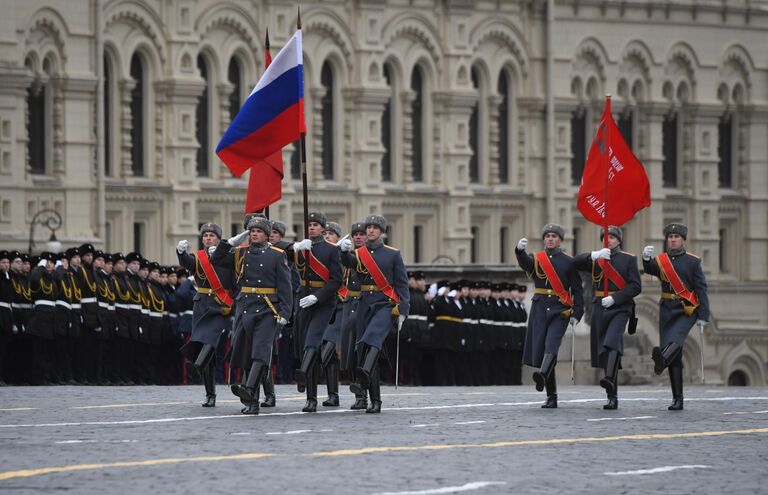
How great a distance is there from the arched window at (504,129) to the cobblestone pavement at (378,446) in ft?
98.0

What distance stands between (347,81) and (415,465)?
33654 mm

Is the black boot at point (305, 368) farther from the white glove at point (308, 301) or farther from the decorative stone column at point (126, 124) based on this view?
the decorative stone column at point (126, 124)

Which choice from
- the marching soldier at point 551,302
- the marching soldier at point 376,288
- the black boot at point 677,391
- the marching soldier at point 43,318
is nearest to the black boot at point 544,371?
the marching soldier at point 551,302

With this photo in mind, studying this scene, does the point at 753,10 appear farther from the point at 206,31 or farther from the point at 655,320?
the point at 206,31

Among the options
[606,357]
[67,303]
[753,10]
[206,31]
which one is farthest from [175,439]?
[753,10]

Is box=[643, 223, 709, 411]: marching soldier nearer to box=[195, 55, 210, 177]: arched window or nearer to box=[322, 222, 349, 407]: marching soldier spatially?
box=[322, 222, 349, 407]: marching soldier

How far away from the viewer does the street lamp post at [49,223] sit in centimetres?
3912

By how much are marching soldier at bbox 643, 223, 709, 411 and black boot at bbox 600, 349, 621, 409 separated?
1.37 ft

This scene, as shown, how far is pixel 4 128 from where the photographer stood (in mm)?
43531

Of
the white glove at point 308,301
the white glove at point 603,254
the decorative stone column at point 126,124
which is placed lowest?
the white glove at point 308,301

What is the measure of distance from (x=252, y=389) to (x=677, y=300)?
4.74 m

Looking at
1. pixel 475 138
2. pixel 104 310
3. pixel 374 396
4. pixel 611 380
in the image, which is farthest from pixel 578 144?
pixel 374 396

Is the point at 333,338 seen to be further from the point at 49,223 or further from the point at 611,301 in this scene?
the point at 49,223

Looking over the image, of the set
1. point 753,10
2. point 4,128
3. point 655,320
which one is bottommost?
point 655,320
